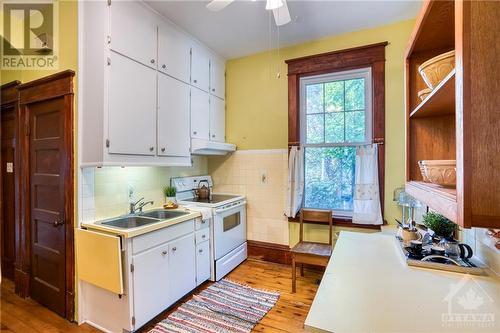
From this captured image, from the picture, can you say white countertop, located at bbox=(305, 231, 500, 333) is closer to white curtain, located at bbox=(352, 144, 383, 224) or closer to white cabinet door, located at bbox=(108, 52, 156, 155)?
white curtain, located at bbox=(352, 144, 383, 224)

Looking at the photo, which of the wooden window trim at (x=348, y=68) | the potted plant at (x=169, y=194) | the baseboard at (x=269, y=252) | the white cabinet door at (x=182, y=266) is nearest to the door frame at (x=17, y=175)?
the potted plant at (x=169, y=194)

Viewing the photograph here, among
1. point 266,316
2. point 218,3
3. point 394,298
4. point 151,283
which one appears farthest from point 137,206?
point 394,298

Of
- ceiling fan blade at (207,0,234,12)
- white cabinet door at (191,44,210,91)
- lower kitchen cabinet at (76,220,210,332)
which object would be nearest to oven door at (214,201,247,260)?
lower kitchen cabinet at (76,220,210,332)

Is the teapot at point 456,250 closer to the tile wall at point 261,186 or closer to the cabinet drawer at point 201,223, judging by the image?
the tile wall at point 261,186

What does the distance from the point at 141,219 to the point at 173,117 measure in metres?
1.10

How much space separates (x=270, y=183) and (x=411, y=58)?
2275 millimetres

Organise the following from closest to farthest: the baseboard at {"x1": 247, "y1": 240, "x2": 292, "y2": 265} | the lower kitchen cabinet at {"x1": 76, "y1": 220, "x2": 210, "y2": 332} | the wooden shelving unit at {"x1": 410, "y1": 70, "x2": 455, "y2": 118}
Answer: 1. the wooden shelving unit at {"x1": 410, "y1": 70, "x2": 455, "y2": 118}
2. the lower kitchen cabinet at {"x1": 76, "y1": 220, "x2": 210, "y2": 332}
3. the baseboard at {"x1": 247, "y1": 240, "x2": 292, "y2": 265}

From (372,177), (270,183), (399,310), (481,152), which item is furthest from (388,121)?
(481,152)

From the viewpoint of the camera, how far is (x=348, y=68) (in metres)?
2.90

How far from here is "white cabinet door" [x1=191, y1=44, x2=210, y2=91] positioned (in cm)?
296

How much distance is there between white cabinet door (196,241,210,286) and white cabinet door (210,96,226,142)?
1.38 m

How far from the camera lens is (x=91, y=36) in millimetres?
2043

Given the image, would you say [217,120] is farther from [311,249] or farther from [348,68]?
[311,249]

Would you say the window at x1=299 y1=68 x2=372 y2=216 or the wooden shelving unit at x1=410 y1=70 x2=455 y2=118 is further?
the window at x1=299 y1=68 x2=372 y2=216
